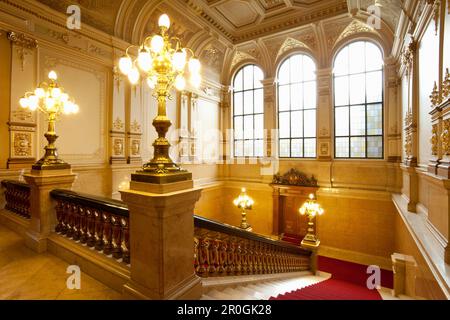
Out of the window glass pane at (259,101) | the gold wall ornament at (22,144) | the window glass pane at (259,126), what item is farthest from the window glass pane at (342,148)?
the gold wall ornament at (22,144)

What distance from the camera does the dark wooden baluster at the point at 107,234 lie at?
2.67 metres

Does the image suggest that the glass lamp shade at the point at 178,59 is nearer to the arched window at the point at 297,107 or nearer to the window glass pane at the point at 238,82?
the arched window at the point at 297,107

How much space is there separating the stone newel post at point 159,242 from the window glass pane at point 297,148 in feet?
→ 32.8

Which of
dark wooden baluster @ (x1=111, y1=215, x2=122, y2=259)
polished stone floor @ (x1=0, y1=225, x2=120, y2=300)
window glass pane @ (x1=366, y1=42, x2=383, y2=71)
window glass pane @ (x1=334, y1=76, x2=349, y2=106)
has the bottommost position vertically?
polished stone floor @ (x1=0, y1=225, x2=120, y2=300)

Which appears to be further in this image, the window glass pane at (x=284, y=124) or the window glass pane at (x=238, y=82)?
the window glass pane at (x=238, y=82)

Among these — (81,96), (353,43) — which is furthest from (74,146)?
(353,43)

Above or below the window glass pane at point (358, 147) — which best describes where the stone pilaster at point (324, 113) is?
above

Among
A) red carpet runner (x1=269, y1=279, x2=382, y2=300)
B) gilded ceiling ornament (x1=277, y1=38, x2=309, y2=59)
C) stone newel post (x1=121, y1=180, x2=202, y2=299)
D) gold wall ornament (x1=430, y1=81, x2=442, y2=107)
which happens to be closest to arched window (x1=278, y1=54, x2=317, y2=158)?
gilded ceiling ornament (x1=277, y1=38, x2=309, y2=59)

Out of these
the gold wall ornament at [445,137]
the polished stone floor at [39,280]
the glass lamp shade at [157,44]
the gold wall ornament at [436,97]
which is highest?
the glass lamp shade at [157,44]

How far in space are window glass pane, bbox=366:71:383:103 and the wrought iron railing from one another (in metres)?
11.6

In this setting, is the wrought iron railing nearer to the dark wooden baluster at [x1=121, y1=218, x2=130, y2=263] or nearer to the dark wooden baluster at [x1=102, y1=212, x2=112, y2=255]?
the dark wooden baluster at [x1=102, y1=212, x2=112, y2=255]

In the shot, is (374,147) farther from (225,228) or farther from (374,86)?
(225,228)

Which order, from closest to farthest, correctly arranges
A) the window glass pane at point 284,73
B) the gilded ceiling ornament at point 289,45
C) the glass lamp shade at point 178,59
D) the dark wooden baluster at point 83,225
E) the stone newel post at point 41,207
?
the glass lamp shade at point 178,59 → the dark wooden baluster at point 83,225 → the stone newel post at point 41,207 → the gilded ceiling ornament at point 289,45 → the window glass pane at point 284,73

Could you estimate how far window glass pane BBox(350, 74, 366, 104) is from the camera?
33.5 ft
